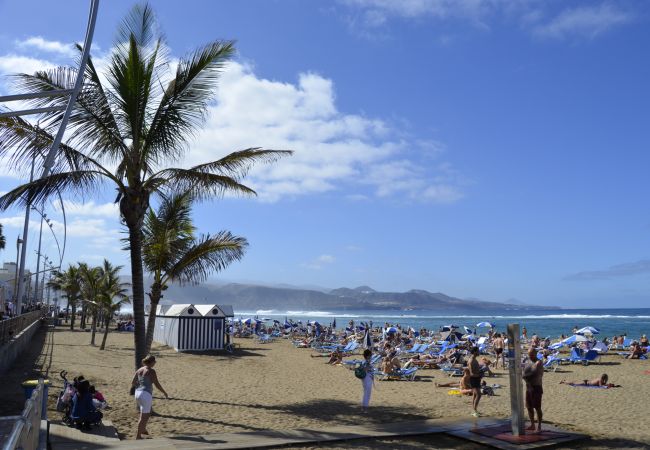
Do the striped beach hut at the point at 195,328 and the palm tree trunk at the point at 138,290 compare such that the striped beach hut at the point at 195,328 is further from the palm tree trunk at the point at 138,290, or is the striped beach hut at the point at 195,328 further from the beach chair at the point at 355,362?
the palm tree trunk at the point at 138,290

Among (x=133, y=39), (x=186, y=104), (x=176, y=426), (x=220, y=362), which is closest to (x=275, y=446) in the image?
(x=176, y=426)

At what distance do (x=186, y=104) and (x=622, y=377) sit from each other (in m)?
14.6

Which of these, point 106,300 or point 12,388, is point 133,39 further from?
point 106,300

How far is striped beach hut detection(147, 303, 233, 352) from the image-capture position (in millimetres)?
22422

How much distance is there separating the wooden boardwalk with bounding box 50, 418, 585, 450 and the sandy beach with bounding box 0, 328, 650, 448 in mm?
556

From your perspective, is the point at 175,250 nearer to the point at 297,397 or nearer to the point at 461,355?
the point at 297,397

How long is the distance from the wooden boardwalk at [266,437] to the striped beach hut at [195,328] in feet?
48.4

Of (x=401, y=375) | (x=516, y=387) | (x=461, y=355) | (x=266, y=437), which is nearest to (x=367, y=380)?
(x=266, y=437)

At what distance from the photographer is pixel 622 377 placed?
16.1 m

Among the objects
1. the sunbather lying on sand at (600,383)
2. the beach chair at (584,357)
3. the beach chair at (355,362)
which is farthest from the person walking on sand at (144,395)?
the beach chair at (584,357)

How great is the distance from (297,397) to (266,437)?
179 inches

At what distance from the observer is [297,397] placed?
39.2 ft

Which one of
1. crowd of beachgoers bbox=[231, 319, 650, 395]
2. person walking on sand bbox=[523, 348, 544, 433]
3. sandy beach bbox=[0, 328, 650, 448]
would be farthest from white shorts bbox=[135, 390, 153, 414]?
person walking on sand bbox=[523, 348, 544, 433]

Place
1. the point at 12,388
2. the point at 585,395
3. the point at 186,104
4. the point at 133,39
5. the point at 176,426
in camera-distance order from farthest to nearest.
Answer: the point at 585,395
the point at 12,388
the point at 186,104
the point at 133,39
the point at 176,426
